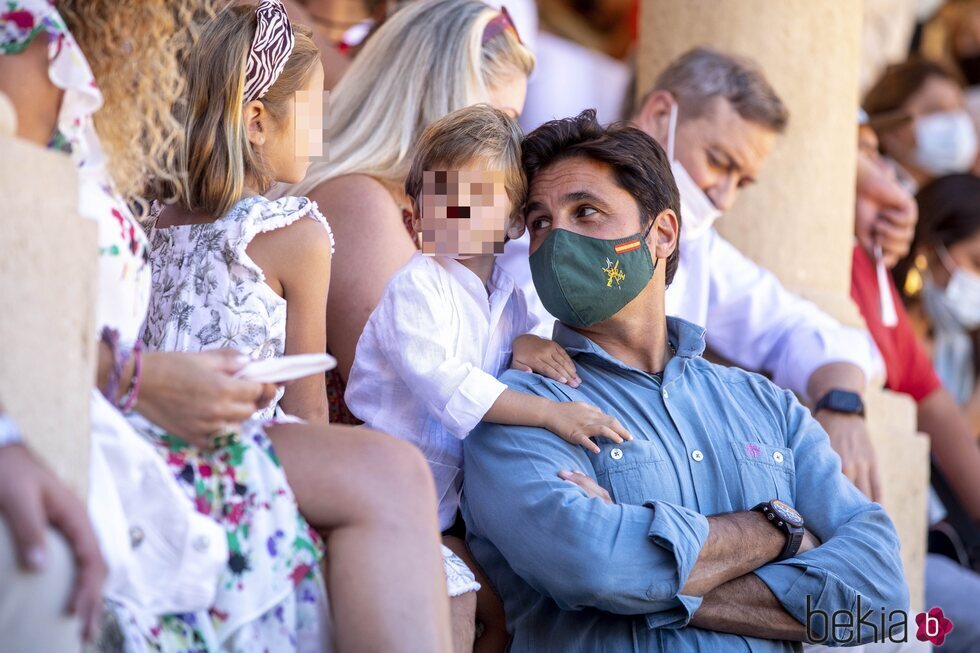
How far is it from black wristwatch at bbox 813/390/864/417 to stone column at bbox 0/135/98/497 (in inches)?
120

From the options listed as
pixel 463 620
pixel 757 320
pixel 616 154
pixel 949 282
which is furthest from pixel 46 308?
pixel 949 282

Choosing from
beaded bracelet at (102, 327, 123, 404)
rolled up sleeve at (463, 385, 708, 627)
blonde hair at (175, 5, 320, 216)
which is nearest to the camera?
beaded bracelet at (102, 327, 123, 404)

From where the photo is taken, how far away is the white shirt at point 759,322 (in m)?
5.03

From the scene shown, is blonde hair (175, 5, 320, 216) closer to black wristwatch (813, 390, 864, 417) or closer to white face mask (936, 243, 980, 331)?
black wristwatch (813, 390, 864, 417)

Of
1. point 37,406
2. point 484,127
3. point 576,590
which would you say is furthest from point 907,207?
point 37,406

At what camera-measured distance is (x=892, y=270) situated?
7.10 m

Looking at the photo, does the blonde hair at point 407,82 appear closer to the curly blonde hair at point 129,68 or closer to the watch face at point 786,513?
the curly blonde hair at point 129,68

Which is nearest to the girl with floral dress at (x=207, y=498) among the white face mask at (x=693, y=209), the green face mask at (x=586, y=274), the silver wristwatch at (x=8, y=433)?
the silver wristwatch at (x=8, y=433)

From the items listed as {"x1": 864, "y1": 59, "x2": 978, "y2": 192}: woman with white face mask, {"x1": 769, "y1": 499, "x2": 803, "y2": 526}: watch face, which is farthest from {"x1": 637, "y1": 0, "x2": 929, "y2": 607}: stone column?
{"x1": 769, "y1": 499, "x2": 803, "y2": 526}: watch face

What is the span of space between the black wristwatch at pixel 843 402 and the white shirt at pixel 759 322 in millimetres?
219

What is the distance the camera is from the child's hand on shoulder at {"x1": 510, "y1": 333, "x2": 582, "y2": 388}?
11.3 ft

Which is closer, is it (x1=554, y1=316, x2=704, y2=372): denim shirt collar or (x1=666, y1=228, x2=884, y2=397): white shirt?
(x1=554, y1=316, x2=704, y2=372): denim shirt collar

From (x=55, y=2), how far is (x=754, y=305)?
3133 millimetres

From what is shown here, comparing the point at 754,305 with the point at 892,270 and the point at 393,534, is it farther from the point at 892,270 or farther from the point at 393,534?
the point at 393,534
